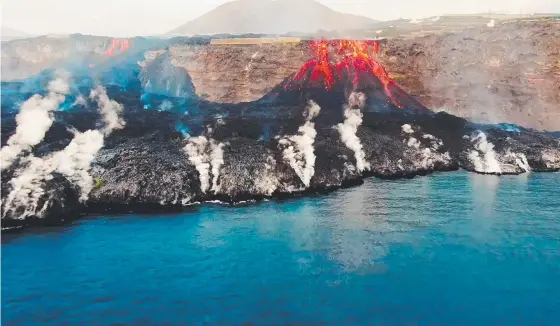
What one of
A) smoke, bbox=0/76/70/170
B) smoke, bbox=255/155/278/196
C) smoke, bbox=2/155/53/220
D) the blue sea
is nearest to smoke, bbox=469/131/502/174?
the blue sea

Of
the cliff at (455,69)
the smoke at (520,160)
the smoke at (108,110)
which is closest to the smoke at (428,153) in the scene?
the smoke at (520,160)

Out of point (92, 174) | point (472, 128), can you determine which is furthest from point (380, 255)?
point (472, 128)

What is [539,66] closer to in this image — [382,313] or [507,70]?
[507,70]

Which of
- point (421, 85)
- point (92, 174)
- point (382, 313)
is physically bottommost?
point (382, 313)

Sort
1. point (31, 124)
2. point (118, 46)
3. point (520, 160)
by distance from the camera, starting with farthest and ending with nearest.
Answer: point (118, 46)
point (520, 160)
point (31, 124)

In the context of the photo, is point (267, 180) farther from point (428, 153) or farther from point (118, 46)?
point (118, 46)

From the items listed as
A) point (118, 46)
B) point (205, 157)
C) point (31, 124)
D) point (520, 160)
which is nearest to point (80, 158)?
point (31, 124)
